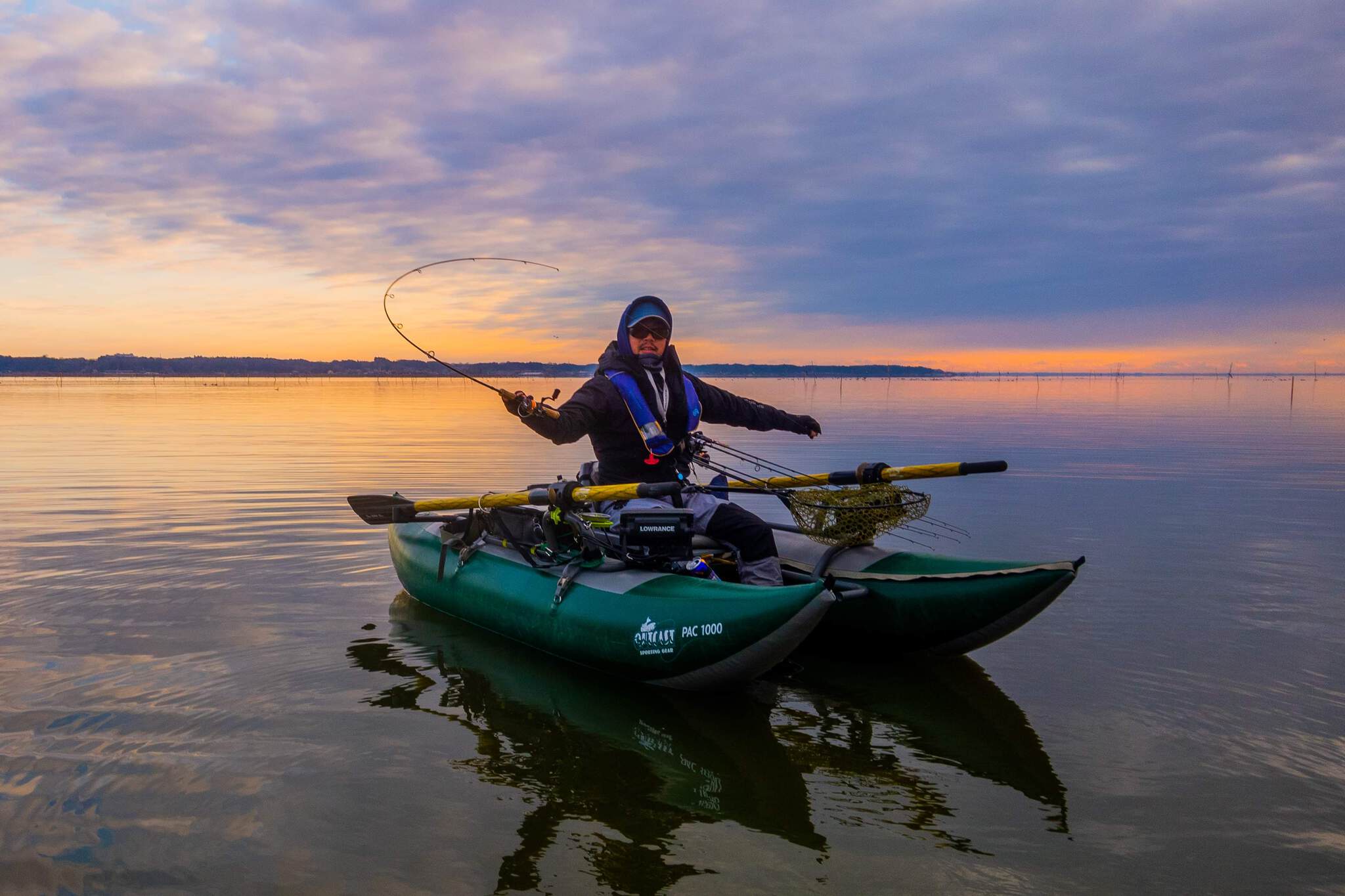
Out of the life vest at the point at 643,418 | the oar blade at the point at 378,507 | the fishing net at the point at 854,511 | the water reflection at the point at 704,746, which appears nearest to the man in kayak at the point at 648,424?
the life vest at the point at 643,418

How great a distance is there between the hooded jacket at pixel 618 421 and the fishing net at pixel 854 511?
98 cm

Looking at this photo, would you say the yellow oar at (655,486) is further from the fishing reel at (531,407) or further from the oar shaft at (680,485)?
the fishing reel at (531,407)

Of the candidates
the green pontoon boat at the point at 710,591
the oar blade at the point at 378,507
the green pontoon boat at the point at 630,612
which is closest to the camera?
the green pontoon boat at the point at 630,612

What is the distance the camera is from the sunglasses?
286 inches

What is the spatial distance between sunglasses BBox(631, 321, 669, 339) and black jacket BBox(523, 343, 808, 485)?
180 millimetres

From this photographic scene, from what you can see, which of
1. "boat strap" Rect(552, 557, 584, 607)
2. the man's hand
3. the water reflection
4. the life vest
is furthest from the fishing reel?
the water reflection

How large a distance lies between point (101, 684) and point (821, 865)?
4.89m

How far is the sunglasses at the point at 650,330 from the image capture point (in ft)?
23.9

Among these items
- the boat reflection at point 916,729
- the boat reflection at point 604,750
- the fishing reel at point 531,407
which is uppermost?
the fishing reel at point 531,407

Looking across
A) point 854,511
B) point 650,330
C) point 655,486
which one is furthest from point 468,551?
point 854,511

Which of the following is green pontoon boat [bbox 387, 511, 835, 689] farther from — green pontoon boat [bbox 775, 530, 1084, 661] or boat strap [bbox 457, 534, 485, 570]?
green pontoon boat [bbox 775, 530, 1084, 661]

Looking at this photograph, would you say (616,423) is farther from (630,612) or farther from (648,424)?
(630,612)

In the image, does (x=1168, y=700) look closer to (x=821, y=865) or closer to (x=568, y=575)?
(x=821, y=865)

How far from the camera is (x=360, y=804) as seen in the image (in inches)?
184
